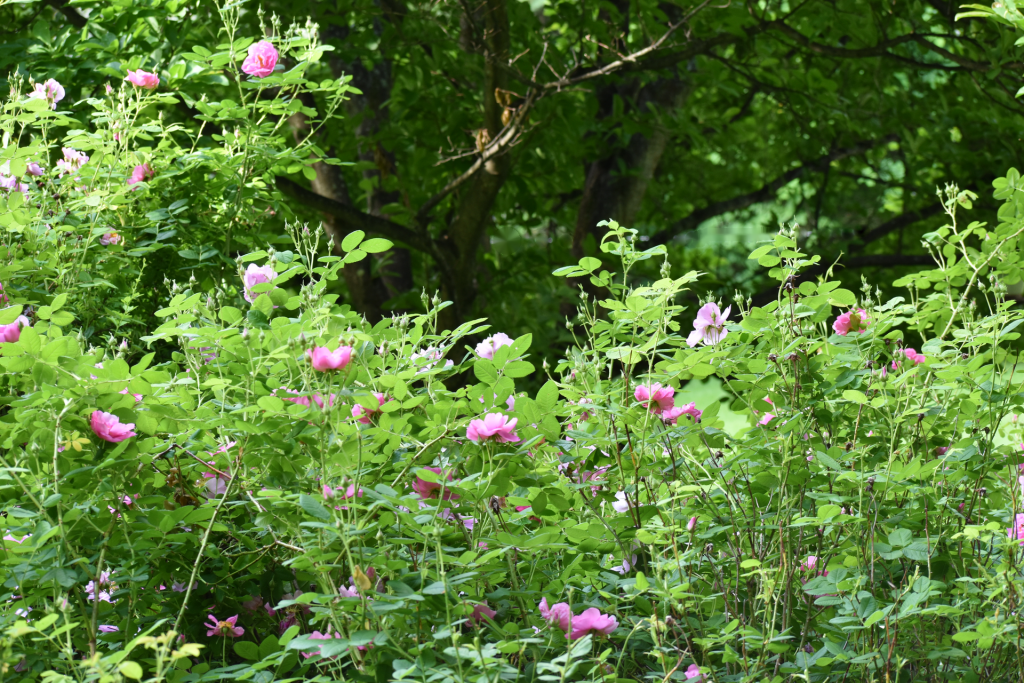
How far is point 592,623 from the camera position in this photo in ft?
4.55

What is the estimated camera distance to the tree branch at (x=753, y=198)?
5.87 meters

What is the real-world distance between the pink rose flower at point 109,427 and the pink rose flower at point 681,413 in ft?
3.05

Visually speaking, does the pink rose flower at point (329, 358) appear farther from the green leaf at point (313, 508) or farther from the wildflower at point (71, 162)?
the wildflower at point (71, 162)

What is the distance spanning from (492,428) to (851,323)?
94 cm

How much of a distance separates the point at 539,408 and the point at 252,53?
1.53m

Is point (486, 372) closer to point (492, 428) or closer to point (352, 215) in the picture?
point (492, 428)

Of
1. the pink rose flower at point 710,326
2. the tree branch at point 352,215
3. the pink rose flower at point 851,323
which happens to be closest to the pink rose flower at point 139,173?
the tree branch at point 352,215

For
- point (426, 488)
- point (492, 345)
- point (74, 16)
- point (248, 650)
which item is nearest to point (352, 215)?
point (74, 16)

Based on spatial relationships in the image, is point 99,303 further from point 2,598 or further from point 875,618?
point 875,618

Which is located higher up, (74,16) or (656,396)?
(74,16)

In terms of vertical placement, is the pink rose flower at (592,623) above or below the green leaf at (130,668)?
below

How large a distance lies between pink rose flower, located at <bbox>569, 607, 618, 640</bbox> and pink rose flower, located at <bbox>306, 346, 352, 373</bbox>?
20.9 inches

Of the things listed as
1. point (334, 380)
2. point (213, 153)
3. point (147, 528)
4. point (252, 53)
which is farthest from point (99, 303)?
point (334, 380)

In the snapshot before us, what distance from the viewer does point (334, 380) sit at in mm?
1337
